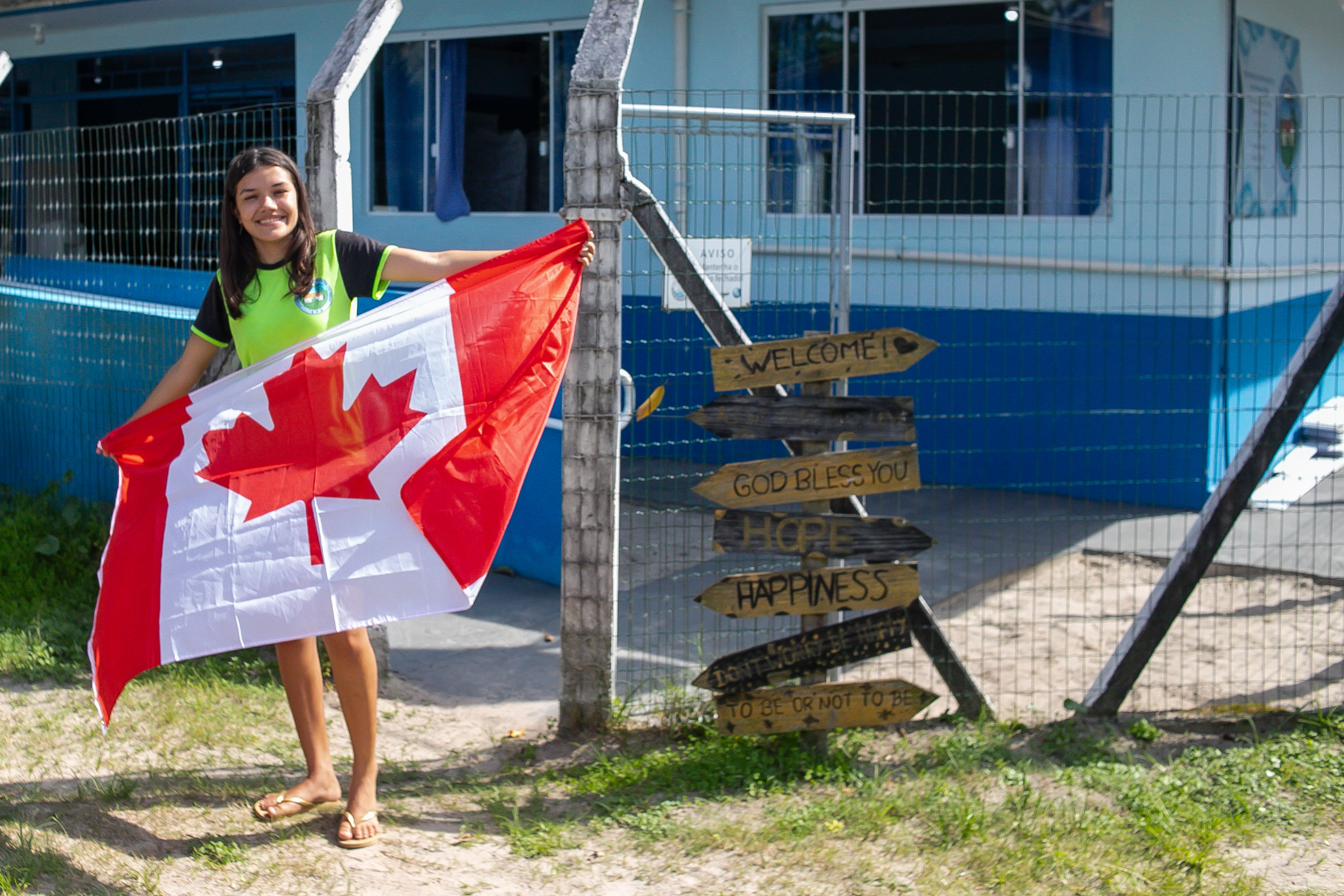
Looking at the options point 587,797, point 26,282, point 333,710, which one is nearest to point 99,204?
point 26,282

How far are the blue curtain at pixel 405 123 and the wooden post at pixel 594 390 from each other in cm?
768

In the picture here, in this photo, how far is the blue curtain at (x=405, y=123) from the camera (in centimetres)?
1161

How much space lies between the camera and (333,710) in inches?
192

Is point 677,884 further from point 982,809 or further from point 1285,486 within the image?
point 1285,486

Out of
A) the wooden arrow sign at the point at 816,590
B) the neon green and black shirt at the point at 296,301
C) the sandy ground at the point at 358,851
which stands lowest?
the sandy ground at the point at 358,851

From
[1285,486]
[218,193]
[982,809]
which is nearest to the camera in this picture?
[982,809]

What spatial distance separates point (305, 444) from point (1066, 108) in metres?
7.01

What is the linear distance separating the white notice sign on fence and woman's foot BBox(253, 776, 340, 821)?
2.10 meters

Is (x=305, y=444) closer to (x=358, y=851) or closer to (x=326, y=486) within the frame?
(x=326, y=486)

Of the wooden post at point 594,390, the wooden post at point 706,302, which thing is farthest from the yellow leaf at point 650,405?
the wooden post at point 706,302

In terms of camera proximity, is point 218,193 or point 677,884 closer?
point 677,884

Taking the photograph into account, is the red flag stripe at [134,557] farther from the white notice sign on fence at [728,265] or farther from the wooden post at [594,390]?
the white notice sign on fence at [728,265]

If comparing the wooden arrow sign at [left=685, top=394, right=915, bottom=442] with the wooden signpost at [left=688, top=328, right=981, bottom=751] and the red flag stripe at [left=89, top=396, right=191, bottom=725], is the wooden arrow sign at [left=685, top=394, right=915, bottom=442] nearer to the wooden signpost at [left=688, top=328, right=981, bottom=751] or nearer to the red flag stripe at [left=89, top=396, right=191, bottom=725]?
the wooden signpost at [left=688, top=328, right=981, bottom=751]

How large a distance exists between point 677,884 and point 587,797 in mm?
616
